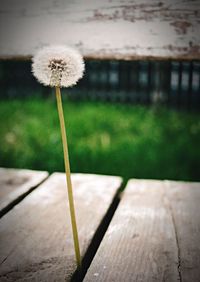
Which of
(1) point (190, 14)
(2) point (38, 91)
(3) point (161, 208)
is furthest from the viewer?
(2) point (38, 91)

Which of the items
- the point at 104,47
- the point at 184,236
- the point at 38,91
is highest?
the point at 104,47

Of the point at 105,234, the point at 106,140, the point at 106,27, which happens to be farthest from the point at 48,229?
the point at 106,140

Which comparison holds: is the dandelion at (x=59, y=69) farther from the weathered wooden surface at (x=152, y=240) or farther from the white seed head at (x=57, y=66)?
the weathered wooden surface at (x=152, y=240)

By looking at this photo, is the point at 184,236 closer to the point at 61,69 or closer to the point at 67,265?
the point at 67,265

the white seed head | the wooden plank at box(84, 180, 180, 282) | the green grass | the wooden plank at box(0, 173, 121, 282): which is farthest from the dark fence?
the white seed head

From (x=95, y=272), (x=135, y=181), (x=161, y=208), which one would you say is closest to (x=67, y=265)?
(x=95, y=272)

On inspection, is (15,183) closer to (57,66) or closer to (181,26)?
(57,66)

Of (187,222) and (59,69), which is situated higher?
(59,69)

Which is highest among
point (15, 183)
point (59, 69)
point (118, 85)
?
point (59, 69)
